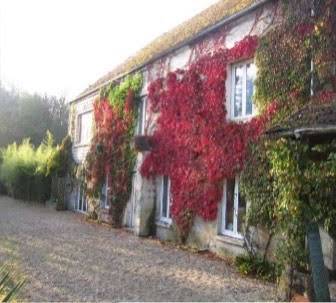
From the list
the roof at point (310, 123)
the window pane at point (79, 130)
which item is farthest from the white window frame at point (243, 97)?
the window pane at point (79, 130)

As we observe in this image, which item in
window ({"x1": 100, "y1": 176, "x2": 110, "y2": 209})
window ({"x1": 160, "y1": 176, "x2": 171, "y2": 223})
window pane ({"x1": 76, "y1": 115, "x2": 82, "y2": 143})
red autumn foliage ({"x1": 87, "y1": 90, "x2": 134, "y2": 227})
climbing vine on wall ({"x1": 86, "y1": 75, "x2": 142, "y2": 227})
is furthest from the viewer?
window pane ({"x1": 76, "y1": 115, "x2": 82, "y2": 143})

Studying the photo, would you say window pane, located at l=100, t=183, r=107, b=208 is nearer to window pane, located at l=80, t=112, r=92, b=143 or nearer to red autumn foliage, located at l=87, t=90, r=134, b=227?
red autumn foliage, located at l=87, t=90, r=134, b=227

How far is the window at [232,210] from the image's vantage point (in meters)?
12.0

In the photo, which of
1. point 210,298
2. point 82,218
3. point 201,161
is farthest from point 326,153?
point 82,218

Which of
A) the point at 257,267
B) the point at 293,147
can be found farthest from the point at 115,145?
the point at 293,147

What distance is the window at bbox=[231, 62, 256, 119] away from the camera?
12.2 meters

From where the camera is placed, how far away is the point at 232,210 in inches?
486

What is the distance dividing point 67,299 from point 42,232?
8.11 m

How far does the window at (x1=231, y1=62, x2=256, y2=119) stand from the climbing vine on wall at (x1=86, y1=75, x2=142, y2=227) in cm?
568

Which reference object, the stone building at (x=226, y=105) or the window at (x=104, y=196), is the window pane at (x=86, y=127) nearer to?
the window at (x=104, y=196)

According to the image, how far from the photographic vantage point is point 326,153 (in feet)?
25.8

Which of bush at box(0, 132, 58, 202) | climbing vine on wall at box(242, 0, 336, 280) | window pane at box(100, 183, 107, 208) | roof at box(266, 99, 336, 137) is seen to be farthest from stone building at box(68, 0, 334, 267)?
bush at box(0, 132, 58, 202)

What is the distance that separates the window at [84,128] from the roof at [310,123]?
15603mm

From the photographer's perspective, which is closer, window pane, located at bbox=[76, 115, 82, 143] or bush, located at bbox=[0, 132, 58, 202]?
window pane, located at bbox=[76, 115, 82, 143]
